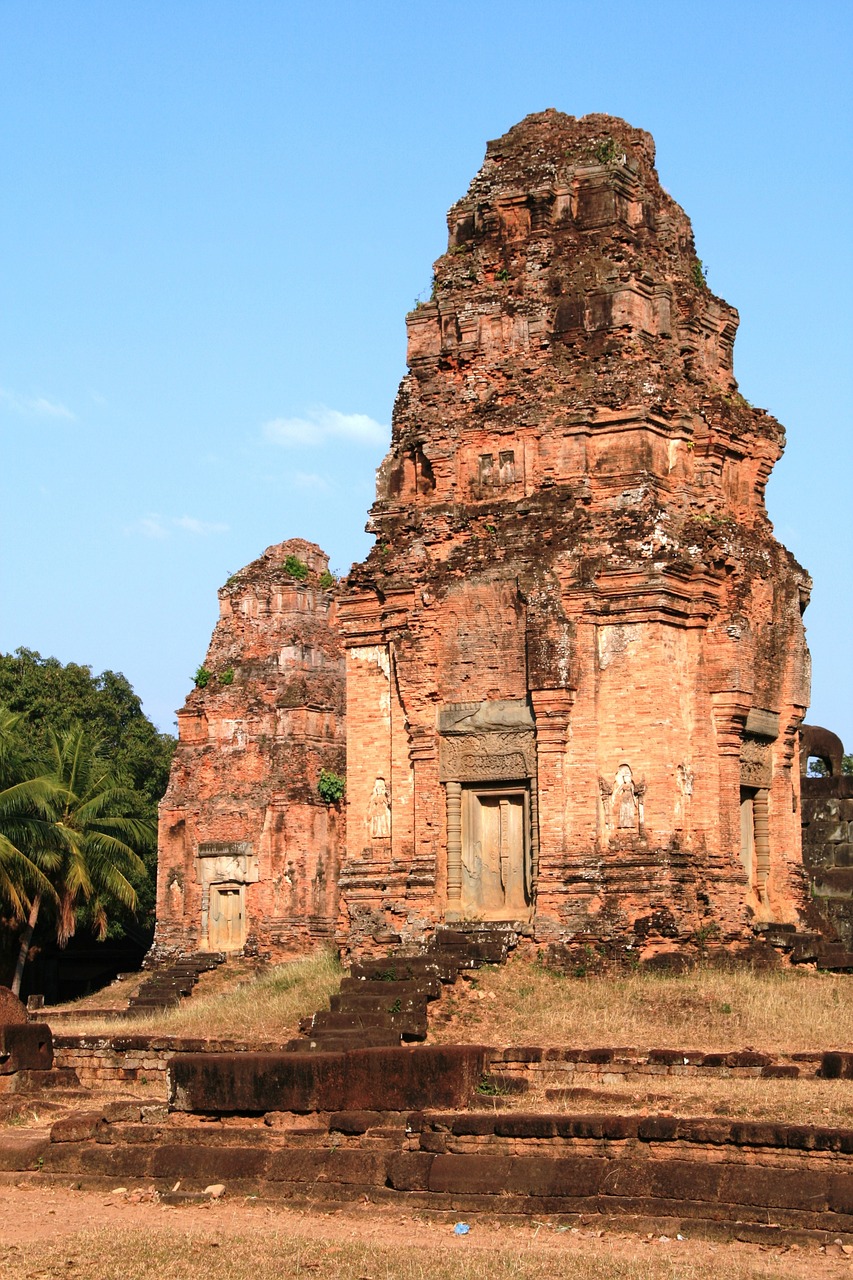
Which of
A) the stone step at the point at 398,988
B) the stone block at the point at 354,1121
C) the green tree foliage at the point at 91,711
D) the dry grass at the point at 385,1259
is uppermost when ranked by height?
the green tree foliage at the point at 91,711

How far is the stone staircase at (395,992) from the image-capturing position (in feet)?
57.9

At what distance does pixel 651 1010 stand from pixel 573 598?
16.2 feet

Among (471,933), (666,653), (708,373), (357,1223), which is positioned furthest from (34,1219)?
(708,373)

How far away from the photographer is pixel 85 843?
37.1 metres

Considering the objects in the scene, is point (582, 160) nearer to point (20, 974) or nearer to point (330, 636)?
point (330, 636)

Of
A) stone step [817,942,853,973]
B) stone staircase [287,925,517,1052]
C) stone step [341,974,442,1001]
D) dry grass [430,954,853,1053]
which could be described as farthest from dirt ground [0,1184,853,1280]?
stone step [817,942,853,973]

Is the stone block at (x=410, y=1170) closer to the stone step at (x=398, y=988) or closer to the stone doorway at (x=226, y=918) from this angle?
the stone step at (x=398, y=988)

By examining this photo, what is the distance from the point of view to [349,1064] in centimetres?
1349

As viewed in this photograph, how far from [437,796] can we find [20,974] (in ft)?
56.0

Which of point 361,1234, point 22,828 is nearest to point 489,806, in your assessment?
point 361,1234

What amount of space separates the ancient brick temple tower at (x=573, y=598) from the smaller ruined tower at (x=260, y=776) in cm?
1072

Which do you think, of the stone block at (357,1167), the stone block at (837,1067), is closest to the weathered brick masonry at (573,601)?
the stone block at (837,1067)

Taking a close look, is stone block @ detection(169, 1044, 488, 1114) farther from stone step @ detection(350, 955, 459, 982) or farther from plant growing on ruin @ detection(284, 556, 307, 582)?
plant growing on ruin @ detection(284, 556, 307, 582)

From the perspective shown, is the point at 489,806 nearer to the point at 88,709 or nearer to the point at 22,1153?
the point at 22,1153
